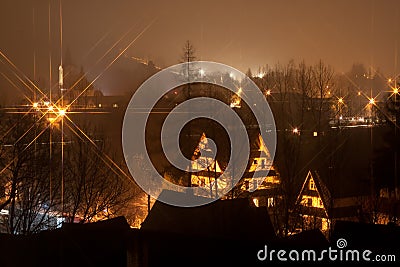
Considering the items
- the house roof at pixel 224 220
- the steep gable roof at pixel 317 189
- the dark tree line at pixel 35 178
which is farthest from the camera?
the steep gable roof at pixel 317 189

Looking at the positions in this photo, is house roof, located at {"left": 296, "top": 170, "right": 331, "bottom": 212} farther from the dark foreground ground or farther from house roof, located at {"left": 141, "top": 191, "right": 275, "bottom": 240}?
the dark foreground ground

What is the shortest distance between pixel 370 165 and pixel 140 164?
8179 mm

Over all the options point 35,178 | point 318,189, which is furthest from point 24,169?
point 318,189

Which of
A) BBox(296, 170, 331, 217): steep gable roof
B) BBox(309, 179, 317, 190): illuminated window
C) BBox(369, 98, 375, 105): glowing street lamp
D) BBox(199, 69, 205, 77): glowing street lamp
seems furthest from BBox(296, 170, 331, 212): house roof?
BBox(369, 98, 375, 105): glowing street lamp

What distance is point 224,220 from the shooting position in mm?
10531

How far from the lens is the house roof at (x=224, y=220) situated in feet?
34.6

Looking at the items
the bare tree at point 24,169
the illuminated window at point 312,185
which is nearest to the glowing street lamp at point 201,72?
the bare tree at point 24,169

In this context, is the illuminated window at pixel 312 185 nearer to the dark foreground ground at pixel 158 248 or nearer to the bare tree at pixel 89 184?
the bare tree at pixel 89 184

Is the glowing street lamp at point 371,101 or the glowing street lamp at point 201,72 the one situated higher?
the glowing street lamp at point 371,101

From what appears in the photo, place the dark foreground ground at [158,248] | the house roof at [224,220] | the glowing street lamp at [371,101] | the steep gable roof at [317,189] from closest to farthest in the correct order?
the dark foreground ground at [158,248]
the house roof at [224,220]
the steep gable roof at [317,189]
the glowing street lamp at [371,101]

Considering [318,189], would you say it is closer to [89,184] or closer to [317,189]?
[317,189]

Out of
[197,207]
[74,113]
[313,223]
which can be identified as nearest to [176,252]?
[197,207]

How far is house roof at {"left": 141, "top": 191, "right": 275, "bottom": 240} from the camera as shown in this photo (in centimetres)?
1054

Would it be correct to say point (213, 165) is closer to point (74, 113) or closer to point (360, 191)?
point (360, 191)
